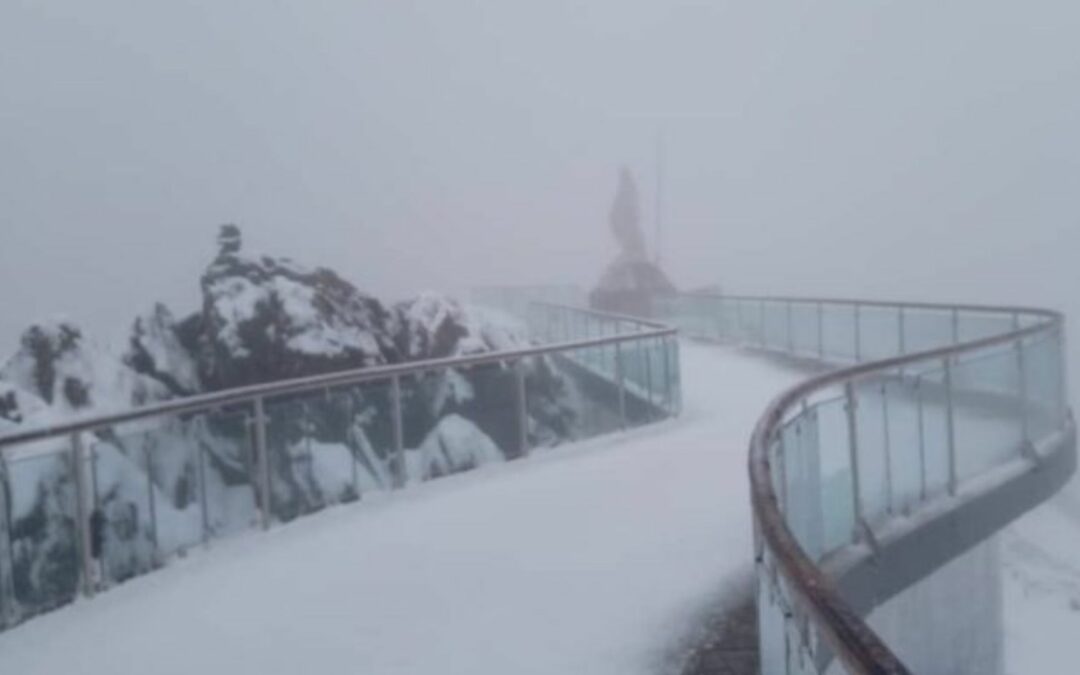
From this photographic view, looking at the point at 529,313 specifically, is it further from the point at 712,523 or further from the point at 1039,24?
the point at 1039,24

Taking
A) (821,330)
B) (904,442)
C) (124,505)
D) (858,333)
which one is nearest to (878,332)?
(858,333)

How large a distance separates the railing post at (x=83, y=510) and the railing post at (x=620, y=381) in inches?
262

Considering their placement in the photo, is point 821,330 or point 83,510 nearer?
point 83,510

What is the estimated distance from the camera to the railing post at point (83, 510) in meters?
7.28

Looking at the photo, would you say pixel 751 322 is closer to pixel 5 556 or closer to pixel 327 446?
pixel 327 446

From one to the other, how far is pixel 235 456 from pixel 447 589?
2.33 metres

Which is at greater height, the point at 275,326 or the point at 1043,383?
the point at 275,326

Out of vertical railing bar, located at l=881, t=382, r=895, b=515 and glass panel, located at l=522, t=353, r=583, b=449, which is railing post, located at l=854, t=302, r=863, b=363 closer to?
glass panel, located at l=522, t=353, r=583, b=449

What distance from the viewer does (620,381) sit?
12992 millimetres

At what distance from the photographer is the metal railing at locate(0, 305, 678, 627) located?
7.16m

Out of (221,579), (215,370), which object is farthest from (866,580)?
(215,370)

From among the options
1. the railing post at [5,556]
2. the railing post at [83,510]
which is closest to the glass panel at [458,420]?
the railing post at [83,510]

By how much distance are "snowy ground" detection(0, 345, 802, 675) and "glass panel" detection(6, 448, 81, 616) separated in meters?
0.22

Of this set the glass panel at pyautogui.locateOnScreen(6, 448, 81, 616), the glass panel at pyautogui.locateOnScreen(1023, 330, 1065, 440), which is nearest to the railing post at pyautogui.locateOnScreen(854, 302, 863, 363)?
the glass panel at pyautogui.locateOnScreen(1023, 330, 1065, 440)
